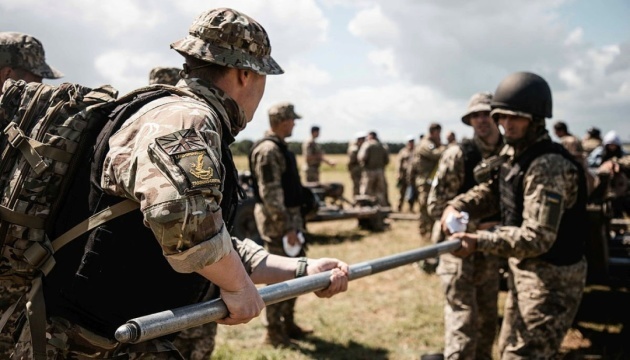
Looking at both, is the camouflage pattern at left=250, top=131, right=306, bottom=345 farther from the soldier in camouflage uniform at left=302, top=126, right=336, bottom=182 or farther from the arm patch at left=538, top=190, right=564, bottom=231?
→ the soldier in camouflage uniform at left=302, top=126, right=336, bottom=182

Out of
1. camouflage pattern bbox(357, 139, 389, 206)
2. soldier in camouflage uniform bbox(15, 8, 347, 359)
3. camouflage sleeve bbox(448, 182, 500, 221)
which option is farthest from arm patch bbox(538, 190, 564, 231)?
camouflage pattern bbox(357, 139, 389, 206)

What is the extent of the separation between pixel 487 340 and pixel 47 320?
4318 mm

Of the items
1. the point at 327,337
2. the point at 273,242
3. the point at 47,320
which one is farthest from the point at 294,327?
the point at 47,320

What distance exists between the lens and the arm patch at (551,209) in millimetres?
3631

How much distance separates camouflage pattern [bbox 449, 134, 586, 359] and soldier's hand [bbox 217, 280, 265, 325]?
7.51 ft

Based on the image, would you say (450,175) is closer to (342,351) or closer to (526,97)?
(526,97)

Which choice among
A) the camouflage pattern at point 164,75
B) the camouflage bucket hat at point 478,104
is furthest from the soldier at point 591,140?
the camouflage pattern at point 164,75

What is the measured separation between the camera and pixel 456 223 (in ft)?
14.4

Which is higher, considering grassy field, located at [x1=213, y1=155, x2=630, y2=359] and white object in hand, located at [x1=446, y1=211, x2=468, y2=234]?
white object in hand, located at [x1=446, y1=211, x2=468, y2=234]

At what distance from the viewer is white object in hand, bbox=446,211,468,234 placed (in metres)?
4.35

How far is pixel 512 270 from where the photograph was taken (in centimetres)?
403

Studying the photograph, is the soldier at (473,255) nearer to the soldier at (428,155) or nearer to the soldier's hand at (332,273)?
the soldier's hand at (332,273)

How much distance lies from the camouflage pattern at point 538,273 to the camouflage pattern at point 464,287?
854 mm

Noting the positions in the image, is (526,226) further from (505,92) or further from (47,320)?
(47,320)
